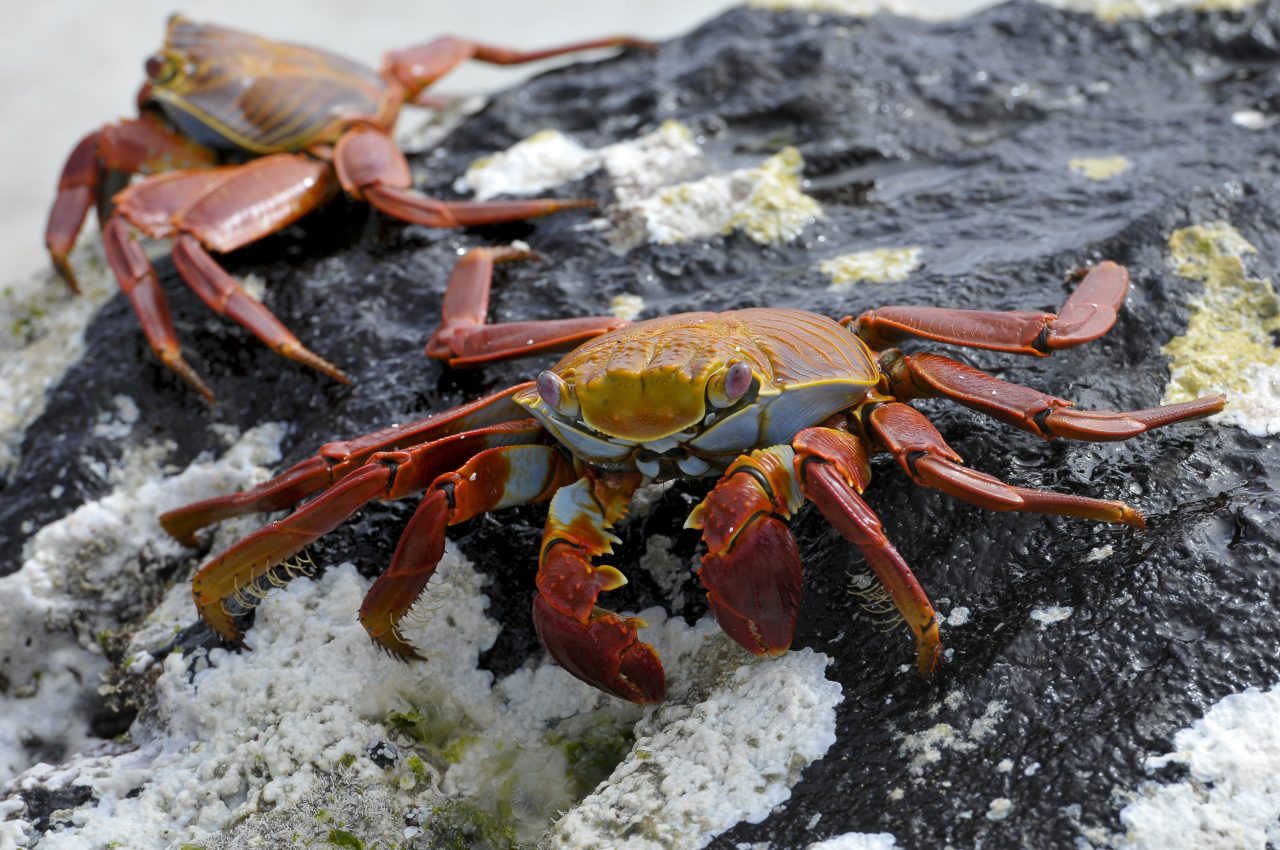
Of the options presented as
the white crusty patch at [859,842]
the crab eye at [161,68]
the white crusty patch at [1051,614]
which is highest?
the crab eye at [161,68]

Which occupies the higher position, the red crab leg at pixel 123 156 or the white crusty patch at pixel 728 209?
the red crab leg at pixel 123 156

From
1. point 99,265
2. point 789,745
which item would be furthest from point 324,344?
point 789,745

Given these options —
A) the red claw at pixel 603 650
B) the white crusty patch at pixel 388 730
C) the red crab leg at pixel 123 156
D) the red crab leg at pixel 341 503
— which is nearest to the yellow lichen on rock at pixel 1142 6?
the red crab leg at pixel 341 503

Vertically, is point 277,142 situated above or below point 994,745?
above

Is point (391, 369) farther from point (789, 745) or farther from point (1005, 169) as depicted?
point (1005, 169)

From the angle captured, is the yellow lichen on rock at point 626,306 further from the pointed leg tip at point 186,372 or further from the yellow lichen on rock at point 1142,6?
the yellow lichen on rock at point 1142,6

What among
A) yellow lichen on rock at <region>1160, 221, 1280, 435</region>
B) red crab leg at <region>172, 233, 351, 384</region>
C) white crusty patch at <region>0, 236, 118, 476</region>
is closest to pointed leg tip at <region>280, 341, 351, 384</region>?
red crab leg at <region>172, 233, 351, 384</region>

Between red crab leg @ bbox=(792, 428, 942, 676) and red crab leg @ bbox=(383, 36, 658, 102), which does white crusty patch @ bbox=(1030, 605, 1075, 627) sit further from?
red crab leg @ bbox=(383, 36, 658, 102)

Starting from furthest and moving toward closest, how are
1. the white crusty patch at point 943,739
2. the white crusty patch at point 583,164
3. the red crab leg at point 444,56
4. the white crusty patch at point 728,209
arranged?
the red crab leg at point 444,56, the white crusty patch at point 583,164, the white crusty patch at point 728,209, the white crusty patch at point 943,739

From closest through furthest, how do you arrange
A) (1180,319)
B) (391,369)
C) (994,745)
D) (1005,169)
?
(994,745) < (1180,319) < (391,369) < (1005,169)
